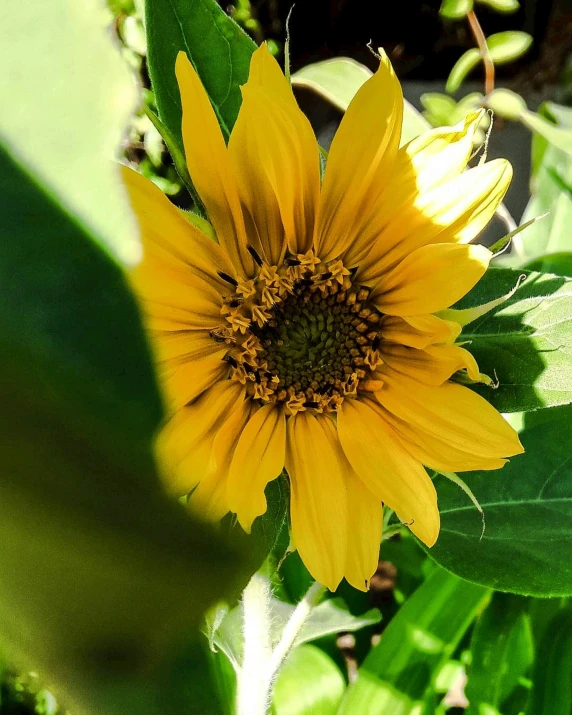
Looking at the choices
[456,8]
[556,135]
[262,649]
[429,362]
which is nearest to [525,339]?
[429,362]

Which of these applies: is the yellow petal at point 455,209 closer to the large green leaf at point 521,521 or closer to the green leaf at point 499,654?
the large green leaf at point 521,521

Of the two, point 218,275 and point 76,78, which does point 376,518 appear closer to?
point 218,275

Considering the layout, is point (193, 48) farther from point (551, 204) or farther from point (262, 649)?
point (551, 204)

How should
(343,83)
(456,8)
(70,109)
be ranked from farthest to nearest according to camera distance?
(456,8) < (343,83) < (70,109)

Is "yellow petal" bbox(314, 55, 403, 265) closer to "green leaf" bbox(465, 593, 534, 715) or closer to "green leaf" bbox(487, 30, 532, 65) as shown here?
"green leaf" bbox(465, 593, 534, 715)

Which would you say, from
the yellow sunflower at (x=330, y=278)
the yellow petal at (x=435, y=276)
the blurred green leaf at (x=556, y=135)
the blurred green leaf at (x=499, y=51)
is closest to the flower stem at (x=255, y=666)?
the yellow sunflower at (x=330, y=278)

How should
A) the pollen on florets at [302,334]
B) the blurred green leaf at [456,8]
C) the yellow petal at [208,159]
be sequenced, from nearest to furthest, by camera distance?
the yellow petal at [208,159] → the pollen on florets at [302,334] → the blurred green leaf at [456,8]
